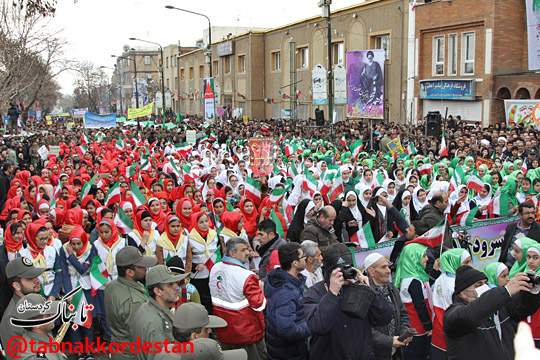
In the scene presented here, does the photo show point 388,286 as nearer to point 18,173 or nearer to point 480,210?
point 480,210

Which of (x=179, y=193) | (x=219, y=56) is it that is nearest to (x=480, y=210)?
(x=179, y=193)

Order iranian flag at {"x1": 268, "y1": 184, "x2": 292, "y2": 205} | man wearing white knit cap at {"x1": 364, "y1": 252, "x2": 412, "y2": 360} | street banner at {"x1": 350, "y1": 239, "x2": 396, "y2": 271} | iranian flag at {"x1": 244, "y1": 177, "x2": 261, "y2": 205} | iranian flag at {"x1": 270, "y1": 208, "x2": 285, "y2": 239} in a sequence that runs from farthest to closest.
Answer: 1. iranian flag at {"x1": 244, "y1": 177, "x2": 261, "y2": 205}
2. iranian flag at {"x1": 268, "y1": 184, "x2": 292, "y2": 205}
3. iranian flag at {"x1": 270, "y1": 208, "x2": 285, "y2": 239}
4. street banner at {"x1": 350, "y1": 239, "x2": 396, "y2": 271}
5. man wearing white knit cap at {"x1": 364, "y1": 252, "x2": 412, "y2": 360}

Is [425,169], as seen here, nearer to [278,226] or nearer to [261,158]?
[261,158]

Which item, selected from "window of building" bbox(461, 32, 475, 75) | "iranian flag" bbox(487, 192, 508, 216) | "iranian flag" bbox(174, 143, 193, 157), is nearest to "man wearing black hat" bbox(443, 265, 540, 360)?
"iranian flag" bbox(487, 192, 508, 216)

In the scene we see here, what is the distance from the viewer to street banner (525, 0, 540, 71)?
23.1m

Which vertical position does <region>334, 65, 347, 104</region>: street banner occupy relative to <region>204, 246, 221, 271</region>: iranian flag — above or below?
above

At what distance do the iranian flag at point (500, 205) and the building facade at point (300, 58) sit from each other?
21.2 m

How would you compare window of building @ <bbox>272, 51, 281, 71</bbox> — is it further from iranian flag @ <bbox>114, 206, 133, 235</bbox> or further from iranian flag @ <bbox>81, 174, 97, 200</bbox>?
iranian flag @ <bbox>114, 206, 133, 235</bbox>

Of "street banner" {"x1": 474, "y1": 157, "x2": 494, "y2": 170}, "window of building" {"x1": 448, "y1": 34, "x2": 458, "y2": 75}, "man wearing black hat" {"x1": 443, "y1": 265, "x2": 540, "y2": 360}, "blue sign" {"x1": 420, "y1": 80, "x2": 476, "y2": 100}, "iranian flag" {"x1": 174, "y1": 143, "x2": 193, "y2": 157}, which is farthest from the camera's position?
"window of building" {"x1": 448, "y1": 34, "x2": 458, "y2": 75}

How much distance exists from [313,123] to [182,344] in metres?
29.3

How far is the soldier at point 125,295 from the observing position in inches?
189

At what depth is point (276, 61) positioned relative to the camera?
46750mm

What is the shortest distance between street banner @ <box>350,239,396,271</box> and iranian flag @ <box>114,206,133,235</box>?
325 centimetres

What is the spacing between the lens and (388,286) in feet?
15.2
